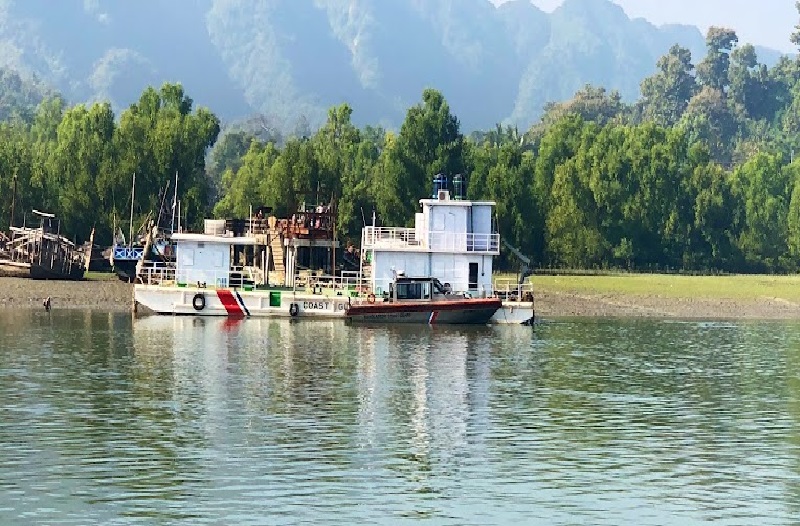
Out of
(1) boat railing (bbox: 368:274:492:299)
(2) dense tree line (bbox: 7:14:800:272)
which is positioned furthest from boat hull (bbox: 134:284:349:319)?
(2) dense tree line (bbox: 7:14:800:272)

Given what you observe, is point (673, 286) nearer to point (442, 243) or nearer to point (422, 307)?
point (442, 243)

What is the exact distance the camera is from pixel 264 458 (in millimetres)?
35375

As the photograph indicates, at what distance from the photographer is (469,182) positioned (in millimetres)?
123500

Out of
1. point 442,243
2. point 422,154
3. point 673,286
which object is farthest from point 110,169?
point 673,286

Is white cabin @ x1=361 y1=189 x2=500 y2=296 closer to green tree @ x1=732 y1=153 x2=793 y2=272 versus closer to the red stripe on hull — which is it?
the red stripe on hull

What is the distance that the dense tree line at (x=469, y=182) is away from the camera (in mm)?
114250

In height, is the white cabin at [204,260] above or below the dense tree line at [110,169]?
below

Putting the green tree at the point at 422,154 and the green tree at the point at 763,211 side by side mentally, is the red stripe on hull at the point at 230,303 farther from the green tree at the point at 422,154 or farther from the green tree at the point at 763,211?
the green tree at the point at 763,211

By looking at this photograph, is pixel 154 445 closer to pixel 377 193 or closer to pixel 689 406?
pixel 689 406

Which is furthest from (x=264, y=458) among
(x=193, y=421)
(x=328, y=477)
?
(x=193, y=421)

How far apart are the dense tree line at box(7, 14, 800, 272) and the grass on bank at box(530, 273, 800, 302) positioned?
1106 centimetres

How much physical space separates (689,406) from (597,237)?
83.4 m

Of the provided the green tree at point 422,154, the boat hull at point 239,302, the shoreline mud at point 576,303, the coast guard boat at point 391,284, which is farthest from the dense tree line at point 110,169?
the boat hull at point 239,302

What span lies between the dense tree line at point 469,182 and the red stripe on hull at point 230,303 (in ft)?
63.3
